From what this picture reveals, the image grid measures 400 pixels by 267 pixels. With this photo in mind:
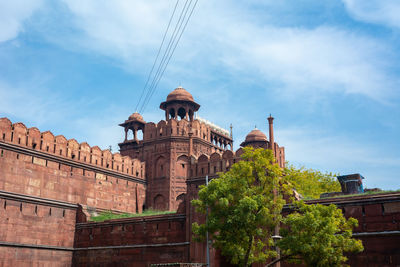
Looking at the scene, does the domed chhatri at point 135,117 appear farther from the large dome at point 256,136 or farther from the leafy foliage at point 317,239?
the leafy foliage at point 317,239

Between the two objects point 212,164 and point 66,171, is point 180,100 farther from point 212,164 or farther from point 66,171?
point 212,164

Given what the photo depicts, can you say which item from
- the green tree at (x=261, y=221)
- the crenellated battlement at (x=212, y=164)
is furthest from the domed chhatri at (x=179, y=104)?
the green tree at (x=261, y=221)

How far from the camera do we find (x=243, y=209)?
13.4 m

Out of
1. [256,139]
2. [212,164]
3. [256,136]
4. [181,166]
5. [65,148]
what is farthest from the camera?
[256,136]

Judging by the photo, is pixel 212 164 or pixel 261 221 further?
pixel 212 164

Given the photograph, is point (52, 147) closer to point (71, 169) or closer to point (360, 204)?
point (71, 169)

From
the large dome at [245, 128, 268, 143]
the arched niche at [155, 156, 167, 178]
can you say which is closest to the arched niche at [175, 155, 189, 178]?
the arched niche at [155, 156, 167, 178]

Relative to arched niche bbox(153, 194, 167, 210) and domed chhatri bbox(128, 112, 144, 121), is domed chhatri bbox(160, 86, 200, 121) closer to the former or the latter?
domed chhatri bbox(128, 112, 144, 121)

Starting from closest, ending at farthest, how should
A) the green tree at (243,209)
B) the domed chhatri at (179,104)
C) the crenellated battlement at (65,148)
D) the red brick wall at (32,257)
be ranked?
the green tree at (243,209)
the red brick wall at (32,257)
the crenellated battlement at (65,148)
the domed chhatri at (179,104)

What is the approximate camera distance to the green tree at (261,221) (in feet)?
42.3

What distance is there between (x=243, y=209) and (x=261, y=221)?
0.69 metres

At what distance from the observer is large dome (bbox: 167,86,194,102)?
3020 centimetres

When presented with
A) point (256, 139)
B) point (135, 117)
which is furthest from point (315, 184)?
point (135, 117)

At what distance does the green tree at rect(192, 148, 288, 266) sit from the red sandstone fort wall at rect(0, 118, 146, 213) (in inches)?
428
